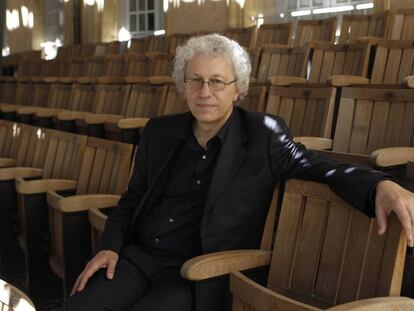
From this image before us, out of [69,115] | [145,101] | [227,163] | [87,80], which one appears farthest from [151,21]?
[227,163]

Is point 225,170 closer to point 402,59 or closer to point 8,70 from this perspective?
point 402,59

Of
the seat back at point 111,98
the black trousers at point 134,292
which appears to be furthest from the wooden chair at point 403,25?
the black trousers at point 134,292

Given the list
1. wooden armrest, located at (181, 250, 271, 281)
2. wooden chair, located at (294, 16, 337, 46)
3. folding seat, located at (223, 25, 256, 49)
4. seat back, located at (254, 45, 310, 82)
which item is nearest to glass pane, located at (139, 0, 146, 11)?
folding seat, located at (223, 25, 256, 49)

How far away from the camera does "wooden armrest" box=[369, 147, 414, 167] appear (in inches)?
34.0

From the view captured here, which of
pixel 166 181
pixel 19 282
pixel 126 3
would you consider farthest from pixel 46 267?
pixel 126 3

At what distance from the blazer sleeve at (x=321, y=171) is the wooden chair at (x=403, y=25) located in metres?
1.38

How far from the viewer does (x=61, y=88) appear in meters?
2.64

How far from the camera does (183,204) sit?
883 mm

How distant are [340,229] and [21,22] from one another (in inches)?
240

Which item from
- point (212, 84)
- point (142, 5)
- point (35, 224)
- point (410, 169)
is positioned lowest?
point (35, 224)

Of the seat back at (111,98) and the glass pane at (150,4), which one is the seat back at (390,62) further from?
the glass pane at (150,4)

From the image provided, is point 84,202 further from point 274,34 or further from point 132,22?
point 132,22

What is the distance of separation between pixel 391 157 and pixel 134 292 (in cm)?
46

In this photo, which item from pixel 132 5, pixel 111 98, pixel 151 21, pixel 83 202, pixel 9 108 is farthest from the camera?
pixel 132 5
